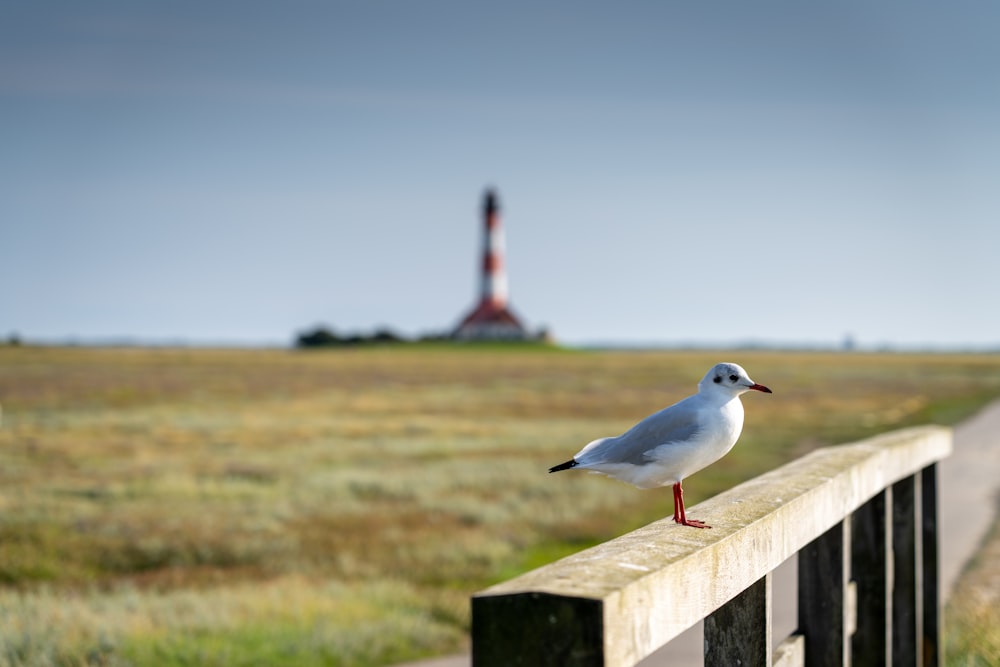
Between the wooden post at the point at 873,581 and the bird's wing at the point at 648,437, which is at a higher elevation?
the bird's wing at the point at 648,437

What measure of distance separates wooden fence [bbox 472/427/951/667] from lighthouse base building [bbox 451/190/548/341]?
106m

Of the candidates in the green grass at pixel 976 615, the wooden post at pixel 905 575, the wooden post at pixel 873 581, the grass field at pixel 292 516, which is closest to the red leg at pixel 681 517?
the wooden post at pixel 873 581

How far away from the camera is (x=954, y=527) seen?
46.6 ft

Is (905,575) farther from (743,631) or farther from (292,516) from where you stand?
(292,516)

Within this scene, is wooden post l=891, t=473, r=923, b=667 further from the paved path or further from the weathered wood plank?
the paved path

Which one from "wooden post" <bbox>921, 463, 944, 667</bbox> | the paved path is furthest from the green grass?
"wooden post" <bbox>921, 463, 944, 667</bbox>

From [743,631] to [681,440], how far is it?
0.62 meters

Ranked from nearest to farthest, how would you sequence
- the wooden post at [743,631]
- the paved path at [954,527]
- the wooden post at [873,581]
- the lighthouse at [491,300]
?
the wooden post at [743,631] < the wooden post at [873,581] < the paved path at [954,527] < the lighthouse at [491,300]

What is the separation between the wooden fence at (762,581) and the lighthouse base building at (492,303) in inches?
4164

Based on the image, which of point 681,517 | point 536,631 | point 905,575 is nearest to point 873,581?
point 905,575

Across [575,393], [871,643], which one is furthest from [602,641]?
[575,393]

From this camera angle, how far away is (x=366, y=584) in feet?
39.5

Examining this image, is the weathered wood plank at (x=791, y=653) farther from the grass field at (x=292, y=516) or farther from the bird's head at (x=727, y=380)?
the grass field at (x=292, y=516)

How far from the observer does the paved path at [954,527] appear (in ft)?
29.1
